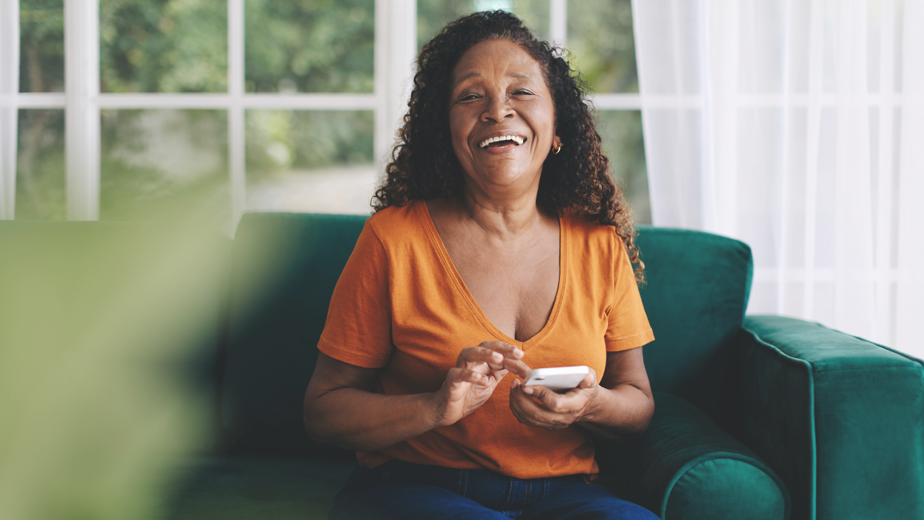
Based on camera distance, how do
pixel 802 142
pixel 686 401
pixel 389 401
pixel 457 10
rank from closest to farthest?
pixel 389 401 → pixel 686 401 → pixel 802 142 → pixel 457 10

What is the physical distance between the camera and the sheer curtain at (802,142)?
1.92 metres

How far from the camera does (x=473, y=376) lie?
0.95 meters

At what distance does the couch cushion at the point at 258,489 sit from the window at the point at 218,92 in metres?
1.02

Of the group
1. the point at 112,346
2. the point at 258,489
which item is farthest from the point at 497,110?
the point at 112,346

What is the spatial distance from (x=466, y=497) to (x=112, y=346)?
40.4 inches

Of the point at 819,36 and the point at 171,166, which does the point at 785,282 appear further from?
the point at 171,166

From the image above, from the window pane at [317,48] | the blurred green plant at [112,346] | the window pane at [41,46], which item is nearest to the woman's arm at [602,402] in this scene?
the blurred green plant at [112,346]

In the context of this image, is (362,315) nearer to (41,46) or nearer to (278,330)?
(278,330)

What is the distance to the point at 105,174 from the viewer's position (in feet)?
7.38

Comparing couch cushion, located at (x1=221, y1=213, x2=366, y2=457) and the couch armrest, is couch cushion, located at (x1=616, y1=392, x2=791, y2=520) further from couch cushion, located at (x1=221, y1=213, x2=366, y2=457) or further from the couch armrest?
couch cushion, located at (x1=221, y1=213, x2=366, y2=457)

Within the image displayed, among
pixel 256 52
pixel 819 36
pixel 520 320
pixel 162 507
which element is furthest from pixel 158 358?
pixel 819 36

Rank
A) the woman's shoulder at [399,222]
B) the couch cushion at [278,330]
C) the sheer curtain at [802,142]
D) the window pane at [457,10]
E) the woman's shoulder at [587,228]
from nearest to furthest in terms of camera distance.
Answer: the woman's shoulder at [399,222] < the woman's shoulder at [587,228] < the couch cushion at [278,330] < the sheer curtain at [802,142] < the window pane at [457,10]

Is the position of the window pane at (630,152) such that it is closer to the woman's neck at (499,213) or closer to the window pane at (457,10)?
the window pane at (457,10)

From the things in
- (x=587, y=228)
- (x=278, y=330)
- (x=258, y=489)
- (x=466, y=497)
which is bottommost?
(x=258, y=489)
